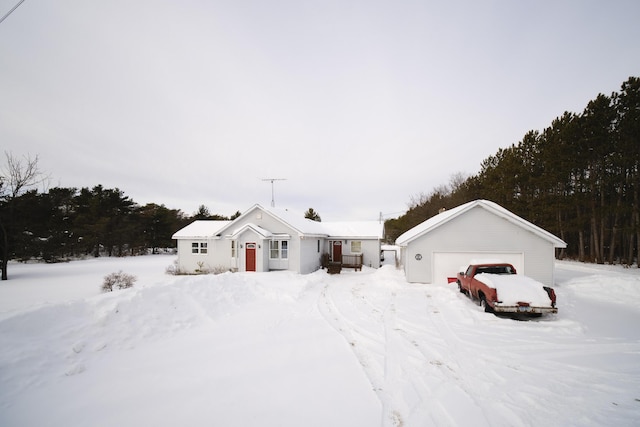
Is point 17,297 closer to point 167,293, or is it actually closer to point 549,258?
point 167,293

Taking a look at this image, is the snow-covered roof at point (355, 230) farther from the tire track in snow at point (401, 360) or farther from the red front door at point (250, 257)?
the tire track in snow at point (401, 360)

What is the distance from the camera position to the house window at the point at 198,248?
22.4 metres

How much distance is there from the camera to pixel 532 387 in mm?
4758

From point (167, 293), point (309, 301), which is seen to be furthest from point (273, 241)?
point (167, 293)

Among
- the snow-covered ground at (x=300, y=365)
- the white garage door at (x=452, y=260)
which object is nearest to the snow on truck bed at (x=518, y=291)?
the snow-covered ground at (x=300, y=365)

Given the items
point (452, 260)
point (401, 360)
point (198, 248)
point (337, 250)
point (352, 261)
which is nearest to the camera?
point (401, 360)

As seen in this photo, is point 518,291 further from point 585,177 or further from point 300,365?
point 585,177

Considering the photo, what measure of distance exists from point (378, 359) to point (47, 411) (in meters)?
5.89

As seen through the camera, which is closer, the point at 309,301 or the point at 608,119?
the point at 309,301

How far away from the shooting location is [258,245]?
1964 centimetres

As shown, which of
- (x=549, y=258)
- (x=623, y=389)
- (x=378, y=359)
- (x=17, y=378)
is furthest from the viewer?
(x=549, y=258)

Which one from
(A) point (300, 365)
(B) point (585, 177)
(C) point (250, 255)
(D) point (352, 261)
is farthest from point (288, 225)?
(B) point (585, 177)

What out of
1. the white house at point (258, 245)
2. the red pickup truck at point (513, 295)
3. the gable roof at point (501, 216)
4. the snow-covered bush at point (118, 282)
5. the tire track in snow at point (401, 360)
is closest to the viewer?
the tire track in snow at point (401, 360)

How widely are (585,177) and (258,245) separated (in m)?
32.7
